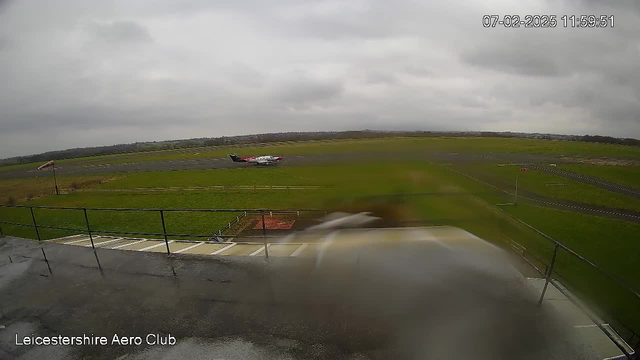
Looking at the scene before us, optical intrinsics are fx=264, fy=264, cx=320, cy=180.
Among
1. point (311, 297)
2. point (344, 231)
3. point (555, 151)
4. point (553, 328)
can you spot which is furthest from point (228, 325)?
point (555, 151)

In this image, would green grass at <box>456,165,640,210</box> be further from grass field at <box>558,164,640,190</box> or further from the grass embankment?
the grass embankment

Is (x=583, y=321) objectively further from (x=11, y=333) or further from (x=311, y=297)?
(x=11, y=333)

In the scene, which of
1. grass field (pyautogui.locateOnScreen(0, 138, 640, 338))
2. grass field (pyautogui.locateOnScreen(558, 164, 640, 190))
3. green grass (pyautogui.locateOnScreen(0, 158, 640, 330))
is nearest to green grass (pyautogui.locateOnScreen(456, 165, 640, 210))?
grass field (pyautogui.locateOnScreen(0, 138, 640, 338))

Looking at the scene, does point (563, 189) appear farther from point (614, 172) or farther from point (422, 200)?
point (422, 200)

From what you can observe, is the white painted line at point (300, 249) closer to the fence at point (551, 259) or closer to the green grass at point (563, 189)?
the fence at point (551, 259)

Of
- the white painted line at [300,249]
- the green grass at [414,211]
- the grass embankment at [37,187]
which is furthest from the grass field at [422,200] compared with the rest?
the white painted line at [300,249]
